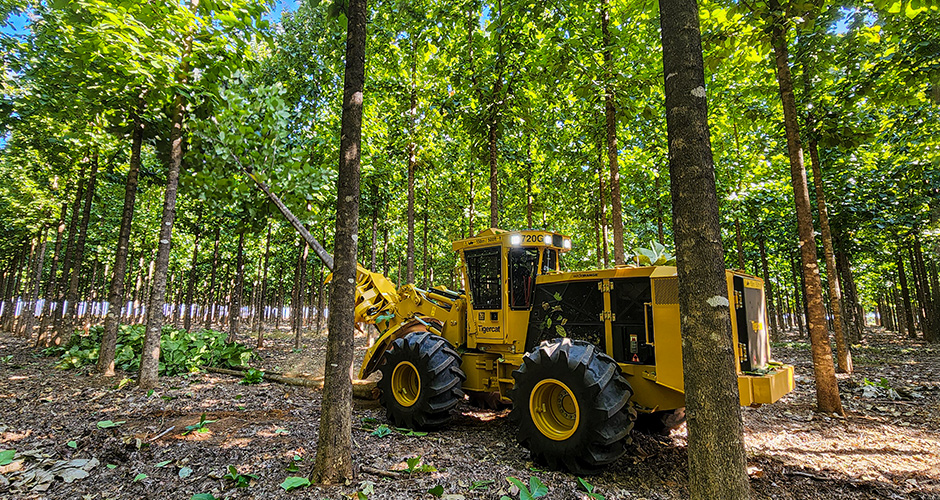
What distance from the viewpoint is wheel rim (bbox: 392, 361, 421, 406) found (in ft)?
22.6

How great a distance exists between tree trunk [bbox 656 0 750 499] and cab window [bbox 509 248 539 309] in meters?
4.19

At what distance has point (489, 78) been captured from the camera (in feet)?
28.3

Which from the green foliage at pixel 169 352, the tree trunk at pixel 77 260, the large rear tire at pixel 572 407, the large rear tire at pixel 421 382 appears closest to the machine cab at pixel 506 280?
the large rear tire at pixel 421 382

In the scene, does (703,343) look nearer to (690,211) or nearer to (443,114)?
(690,211)

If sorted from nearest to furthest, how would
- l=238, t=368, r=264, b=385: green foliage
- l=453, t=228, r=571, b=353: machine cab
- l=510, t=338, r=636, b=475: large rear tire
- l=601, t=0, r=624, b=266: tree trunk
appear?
l=510, t=338, r=636, b=475: large rear tire → l=453, t=228, r=571, b=353: machine cab → l=601, t=0, r=624, b=266: tree trunk → l=238, t=368, r=264, b=385: green foliage

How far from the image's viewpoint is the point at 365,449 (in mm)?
5332

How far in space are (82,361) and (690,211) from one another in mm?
14547

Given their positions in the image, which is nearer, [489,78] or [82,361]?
[489,78]

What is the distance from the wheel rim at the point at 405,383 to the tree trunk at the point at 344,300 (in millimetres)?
2629

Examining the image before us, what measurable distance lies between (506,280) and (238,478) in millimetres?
4305

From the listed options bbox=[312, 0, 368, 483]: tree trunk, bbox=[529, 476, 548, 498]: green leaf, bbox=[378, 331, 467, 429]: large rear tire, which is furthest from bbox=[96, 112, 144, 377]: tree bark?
bbox=[529, 476, 548, 498]: green leaf

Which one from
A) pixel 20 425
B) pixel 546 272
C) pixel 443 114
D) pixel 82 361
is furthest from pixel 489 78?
pixel 82 361

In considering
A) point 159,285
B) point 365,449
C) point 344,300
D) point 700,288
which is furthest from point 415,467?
point 159,285

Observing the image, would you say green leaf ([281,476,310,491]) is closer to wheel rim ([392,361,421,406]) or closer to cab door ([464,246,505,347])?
wheel rim ([392,361,421,406])
